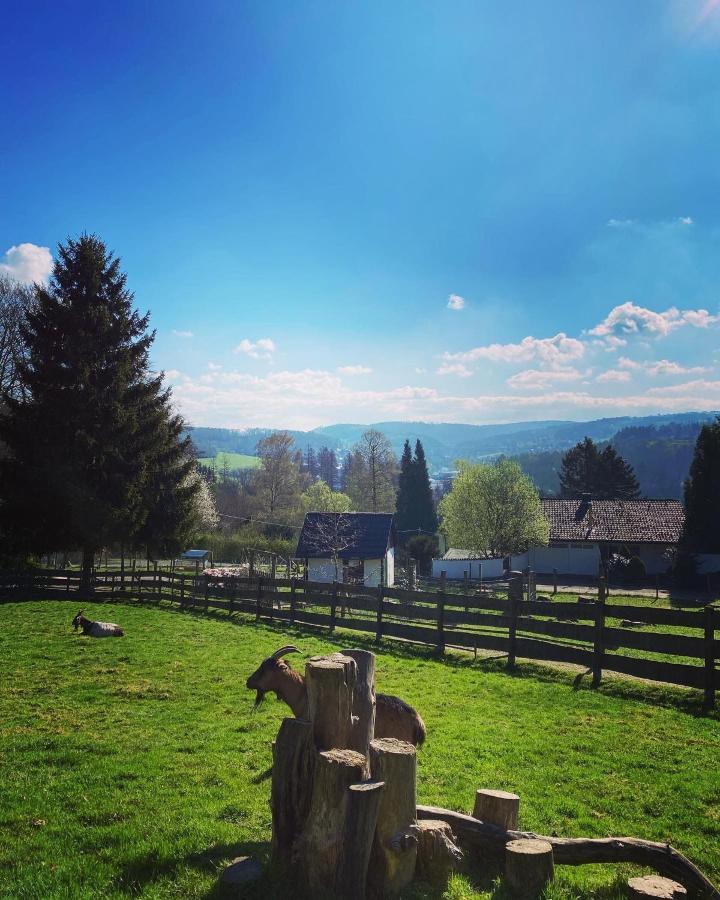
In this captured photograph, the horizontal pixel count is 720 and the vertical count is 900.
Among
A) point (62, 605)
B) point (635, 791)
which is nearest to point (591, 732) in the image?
point (635, 791)

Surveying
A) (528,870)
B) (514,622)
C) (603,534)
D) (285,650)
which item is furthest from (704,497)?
(528,870)

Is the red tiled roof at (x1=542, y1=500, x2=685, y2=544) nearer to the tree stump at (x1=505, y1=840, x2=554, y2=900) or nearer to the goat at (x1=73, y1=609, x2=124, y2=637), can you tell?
the goat at (x1=73, y1=609, x2=124, y2=637)

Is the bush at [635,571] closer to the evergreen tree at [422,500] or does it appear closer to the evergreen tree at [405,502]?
the evergreen tree at [422,500]

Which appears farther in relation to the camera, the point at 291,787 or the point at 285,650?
the point at 285,650

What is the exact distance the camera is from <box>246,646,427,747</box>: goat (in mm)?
6008

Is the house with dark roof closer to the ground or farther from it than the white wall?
farther from it

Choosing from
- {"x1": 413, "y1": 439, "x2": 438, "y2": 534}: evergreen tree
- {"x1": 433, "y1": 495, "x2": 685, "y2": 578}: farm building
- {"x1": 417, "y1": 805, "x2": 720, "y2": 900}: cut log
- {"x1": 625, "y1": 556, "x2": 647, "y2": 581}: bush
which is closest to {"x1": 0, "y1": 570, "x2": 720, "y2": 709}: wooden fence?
{"x1": 417, "y1": 805, "x2": 720, "y2": 900}: cut log

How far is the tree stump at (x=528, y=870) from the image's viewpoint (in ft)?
13.0

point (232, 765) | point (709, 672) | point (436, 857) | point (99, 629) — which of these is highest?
point (436, 857)

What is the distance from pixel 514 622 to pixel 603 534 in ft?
124

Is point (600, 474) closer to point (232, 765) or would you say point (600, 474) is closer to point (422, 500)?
point (422, 500)

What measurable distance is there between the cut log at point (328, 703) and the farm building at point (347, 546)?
3023cm

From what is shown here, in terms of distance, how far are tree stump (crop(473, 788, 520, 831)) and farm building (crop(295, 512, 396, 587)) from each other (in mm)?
30011

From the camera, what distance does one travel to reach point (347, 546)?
3456 centimetres
